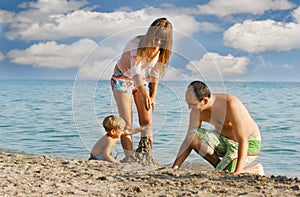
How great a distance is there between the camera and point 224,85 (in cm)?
497

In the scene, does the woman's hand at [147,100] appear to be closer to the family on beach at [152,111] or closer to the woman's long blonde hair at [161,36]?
the family on beach at [152,111]

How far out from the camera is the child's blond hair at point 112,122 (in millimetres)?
5285

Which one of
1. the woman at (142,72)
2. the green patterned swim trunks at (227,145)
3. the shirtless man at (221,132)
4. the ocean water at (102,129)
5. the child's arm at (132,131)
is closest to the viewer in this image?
the shirtless man at (221,132)

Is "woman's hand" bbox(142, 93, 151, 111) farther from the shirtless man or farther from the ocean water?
the shirtless man

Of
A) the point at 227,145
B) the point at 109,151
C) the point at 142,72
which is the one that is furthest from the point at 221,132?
the point at 109,151

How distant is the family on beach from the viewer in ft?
15.4

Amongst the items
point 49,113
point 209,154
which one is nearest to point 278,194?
point 209,154

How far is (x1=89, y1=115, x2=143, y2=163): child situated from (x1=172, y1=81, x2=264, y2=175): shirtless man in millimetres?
797

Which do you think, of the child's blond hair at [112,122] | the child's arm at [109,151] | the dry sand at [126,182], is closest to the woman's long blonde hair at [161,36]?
the child's blond hair at [112,122]

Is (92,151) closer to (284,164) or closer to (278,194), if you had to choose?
(278,194)

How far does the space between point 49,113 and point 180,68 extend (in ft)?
36.3

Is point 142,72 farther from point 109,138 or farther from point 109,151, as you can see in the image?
point 109,151

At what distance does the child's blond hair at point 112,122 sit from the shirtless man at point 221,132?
813mm

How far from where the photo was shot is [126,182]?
4.10m
